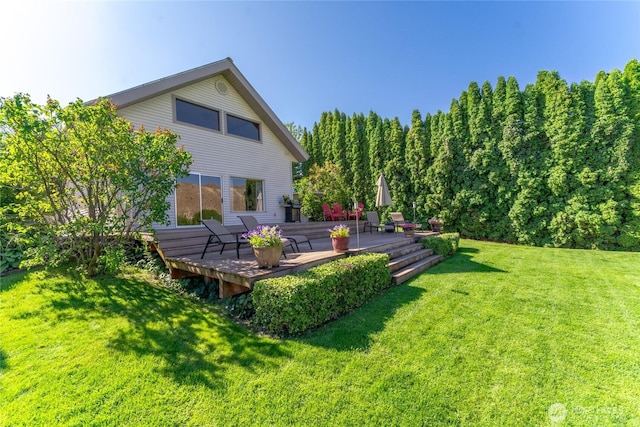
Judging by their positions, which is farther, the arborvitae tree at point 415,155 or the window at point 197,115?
the arborvitae tree at point 415,155

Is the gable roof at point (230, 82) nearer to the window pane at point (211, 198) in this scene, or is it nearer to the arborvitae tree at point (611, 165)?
the window pane at point (211, 198)

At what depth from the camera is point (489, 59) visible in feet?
37.3

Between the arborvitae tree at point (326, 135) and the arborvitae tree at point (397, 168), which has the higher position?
the arborvitae tree at point (326, 135)

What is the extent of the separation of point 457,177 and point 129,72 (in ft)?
45.9

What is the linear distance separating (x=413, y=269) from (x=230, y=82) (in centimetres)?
940

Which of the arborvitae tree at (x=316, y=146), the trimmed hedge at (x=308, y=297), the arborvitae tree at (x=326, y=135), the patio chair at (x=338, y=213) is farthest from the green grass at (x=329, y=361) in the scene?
the arborvitae tree at (x=316, y=146)

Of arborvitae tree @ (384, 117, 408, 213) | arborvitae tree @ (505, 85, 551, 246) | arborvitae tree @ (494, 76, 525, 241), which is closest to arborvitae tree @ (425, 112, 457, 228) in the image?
arborvitae tree @ (384, 117, 408, 213)

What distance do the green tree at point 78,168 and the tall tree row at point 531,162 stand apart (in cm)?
1193

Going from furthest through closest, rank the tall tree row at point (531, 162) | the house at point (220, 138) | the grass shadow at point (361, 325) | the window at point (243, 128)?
1. the window at point (243, 128)
2. the tall tree row at point (531, 162)
3. the house at point (220, 138)
4. the grass shadow at point (361, 325)

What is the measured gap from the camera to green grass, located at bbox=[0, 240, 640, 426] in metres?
2.29

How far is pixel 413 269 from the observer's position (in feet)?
20.3

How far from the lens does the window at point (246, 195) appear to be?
32.5ft

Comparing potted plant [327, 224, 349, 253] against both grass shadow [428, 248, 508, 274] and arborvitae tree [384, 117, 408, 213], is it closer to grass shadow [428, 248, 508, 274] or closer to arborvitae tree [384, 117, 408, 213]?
grass shadow [428, 248, 508, 274]

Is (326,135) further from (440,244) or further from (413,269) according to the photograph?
(413,269)
